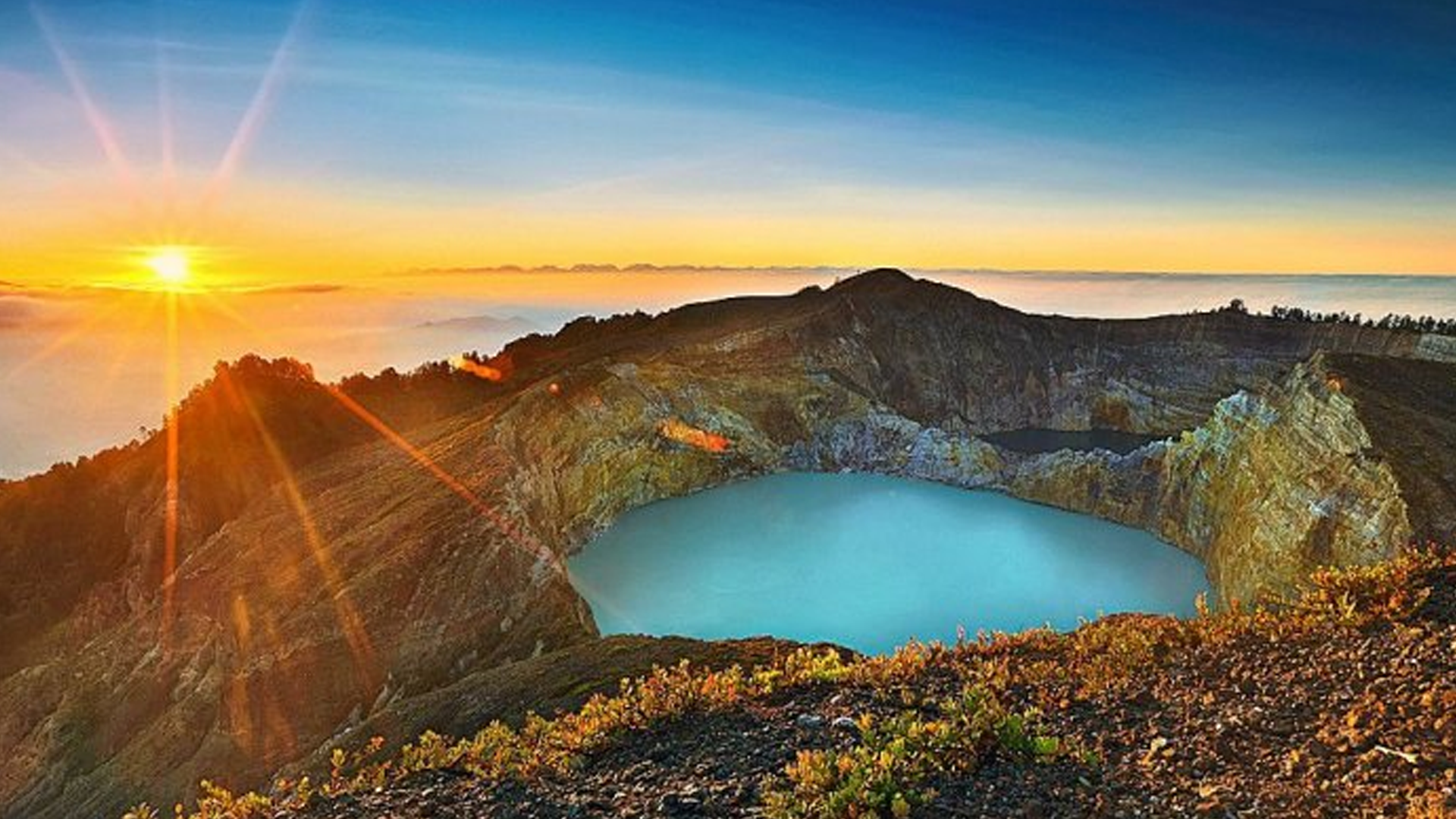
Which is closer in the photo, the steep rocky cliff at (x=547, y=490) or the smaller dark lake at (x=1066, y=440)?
the steep rocky cliff at (x=547, y=490)

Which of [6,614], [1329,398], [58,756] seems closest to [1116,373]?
[1329,398]

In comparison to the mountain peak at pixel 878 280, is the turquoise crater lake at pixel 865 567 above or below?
below

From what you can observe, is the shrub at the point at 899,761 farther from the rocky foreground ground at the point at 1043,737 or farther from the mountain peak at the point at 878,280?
the mountain peak at the point at 878,280

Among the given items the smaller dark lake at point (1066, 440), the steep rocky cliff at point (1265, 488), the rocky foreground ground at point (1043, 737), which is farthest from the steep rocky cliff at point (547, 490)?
the rocky foreground ground at point (1043, 737)

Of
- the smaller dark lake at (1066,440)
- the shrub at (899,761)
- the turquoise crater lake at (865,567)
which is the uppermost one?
the shrub at (899,761)

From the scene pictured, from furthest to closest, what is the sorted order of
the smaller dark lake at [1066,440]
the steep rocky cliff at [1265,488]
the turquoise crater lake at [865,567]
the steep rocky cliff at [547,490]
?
the smaller dark lake at [1066,440], the turquoise crater lake at [865,567], the steep rocky cliff at [1265,488], the steep rocky cliff at [547,490]

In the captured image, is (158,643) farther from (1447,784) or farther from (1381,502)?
(1381,502)
